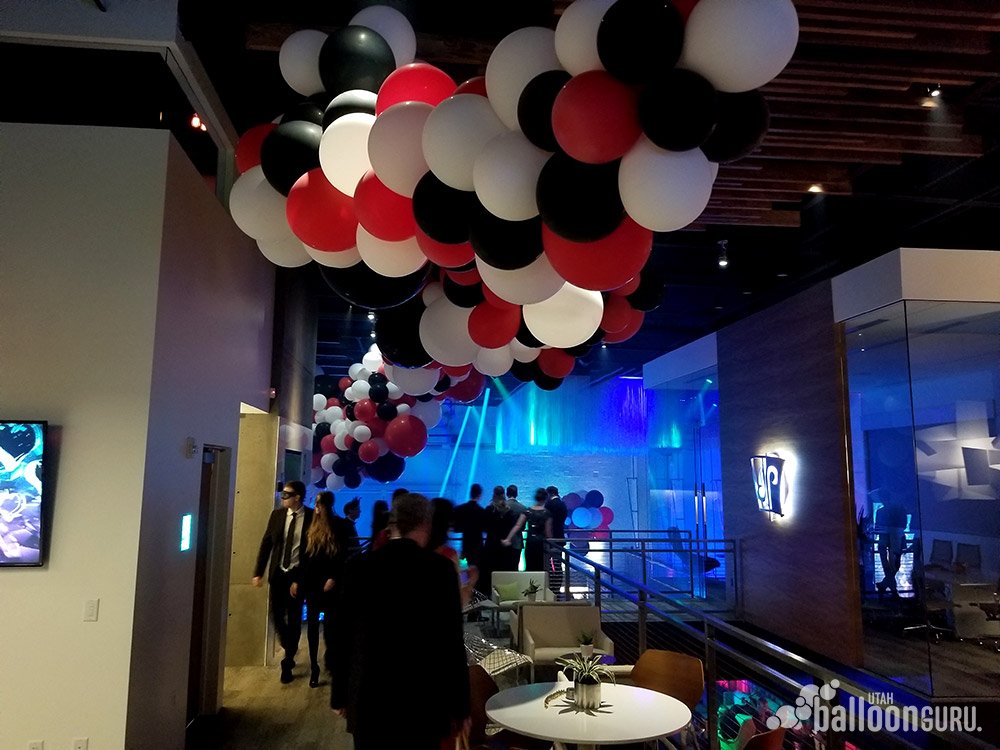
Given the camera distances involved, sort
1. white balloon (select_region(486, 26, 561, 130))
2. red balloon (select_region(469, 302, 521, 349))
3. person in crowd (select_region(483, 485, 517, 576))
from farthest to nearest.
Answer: person in crowd (select_region(483, 485, 517, 576))
red balloon (select_region(469, 302, 521, 349))
white balloon (select_region(486, 26, 561, 130))

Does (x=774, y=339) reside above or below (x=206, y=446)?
above

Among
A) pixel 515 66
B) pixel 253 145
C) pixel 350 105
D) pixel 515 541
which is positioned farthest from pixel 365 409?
pixel 515 66

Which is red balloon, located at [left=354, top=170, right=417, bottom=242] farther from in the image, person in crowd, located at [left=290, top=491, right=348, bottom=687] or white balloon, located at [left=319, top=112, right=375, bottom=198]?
person in crowd, located at [left=290, top=491, right=348, bottom=687]

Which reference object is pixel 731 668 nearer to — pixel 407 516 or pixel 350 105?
pixel 407 516

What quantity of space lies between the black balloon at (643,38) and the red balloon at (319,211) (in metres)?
Answer: 1.38

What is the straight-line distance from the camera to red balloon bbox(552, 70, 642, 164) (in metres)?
1.78

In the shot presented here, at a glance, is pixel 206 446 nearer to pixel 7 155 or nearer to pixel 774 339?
pixel 7 155

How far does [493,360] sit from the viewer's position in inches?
153

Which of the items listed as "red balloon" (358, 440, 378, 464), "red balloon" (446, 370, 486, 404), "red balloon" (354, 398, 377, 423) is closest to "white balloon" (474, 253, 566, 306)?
"red balloon" (446, 370, 486, 404)

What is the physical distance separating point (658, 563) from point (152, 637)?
32.6 ft

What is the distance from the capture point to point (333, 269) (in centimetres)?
313

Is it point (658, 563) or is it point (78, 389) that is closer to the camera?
point (78, 389)

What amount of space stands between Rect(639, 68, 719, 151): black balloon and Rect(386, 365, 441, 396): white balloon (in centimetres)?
300

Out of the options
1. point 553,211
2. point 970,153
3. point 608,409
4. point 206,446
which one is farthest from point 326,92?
point 608,409
